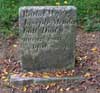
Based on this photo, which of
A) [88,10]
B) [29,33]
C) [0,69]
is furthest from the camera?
[88,10]

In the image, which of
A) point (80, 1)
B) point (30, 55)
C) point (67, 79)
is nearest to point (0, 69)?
point (30, 55)

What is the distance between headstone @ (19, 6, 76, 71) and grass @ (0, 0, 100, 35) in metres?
1.41

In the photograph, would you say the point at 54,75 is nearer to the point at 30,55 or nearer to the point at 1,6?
the point at 30,55

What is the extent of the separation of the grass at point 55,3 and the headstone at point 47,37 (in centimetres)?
141

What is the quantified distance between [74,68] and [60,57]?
0.88 feet

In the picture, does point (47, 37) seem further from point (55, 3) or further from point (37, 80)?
point (55, 3)

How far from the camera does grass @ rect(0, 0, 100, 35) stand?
729cm

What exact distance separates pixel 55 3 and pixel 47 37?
2.35 m

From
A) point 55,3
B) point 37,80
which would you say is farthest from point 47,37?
point 55,3

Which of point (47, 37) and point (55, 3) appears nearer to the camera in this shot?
point (47, 37)

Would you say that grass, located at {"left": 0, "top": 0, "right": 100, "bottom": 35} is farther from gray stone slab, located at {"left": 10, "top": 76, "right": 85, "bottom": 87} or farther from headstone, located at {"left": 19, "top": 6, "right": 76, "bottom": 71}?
gray stone slab, located at {"left": 10, "top": 76, "right": 85, "bottom": 87}

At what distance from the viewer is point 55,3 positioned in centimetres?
798

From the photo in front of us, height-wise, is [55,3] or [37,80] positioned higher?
[55,3]

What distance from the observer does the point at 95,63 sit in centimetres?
618
